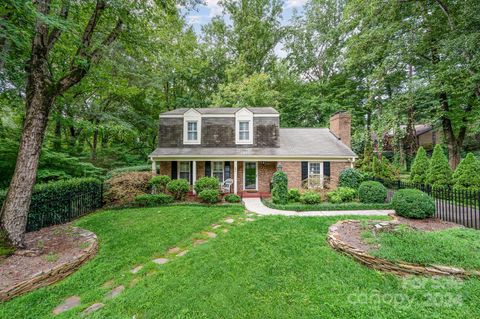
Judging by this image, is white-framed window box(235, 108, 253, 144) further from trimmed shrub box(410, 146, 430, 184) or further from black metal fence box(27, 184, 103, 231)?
trimmed shrub box(410, 146, 430, 184)

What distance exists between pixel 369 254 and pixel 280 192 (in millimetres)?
5446

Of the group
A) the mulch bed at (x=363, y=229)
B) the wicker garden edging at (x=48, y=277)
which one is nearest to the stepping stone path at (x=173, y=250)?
the wicker garden edging at (x=48, y=277)

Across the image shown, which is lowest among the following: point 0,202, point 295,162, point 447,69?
point 0,202

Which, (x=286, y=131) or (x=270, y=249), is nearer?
(x=270, y=249)

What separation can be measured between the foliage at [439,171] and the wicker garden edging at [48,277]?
16.3 metres

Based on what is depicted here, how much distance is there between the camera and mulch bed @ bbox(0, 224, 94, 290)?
138 inches

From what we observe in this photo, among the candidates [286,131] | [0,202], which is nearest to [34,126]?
[0,202]

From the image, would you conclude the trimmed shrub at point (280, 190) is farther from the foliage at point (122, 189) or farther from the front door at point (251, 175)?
the foliage at point (122, 189)

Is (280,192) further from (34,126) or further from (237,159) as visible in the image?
(34,126)

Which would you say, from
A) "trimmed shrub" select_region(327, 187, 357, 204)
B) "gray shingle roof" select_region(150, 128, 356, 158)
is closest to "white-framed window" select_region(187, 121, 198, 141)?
"gray shingle roof" select_region(150, 128, 356, 158)

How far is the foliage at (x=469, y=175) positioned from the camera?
957 centimetres

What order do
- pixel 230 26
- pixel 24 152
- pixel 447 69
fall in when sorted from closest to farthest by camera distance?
pixel 24 152 → pixel 447 69 → pixel 230 26

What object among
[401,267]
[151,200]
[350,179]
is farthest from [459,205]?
[151,200]

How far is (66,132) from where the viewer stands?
16.5 metres
